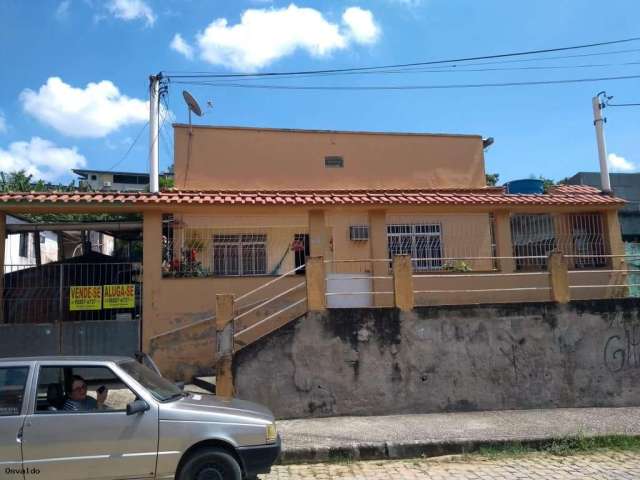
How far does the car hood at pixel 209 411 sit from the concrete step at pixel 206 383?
381 cm

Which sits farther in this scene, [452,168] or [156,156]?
[452,168]

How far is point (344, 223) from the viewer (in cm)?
1438

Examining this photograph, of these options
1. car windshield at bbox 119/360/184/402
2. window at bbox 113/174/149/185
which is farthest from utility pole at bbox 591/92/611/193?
window at bbox 113/174/149/185

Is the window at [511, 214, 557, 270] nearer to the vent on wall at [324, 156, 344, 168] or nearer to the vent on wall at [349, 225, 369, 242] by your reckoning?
the vent on wall at [349, 225, 369, 242]

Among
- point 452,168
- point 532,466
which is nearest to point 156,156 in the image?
point 452,168

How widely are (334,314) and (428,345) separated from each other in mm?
1682

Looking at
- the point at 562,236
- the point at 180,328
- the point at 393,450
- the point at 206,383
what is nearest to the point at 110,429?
the point at 393,450

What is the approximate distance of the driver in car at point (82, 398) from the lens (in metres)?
4.98

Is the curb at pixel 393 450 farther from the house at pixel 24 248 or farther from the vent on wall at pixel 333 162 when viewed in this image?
the house at pixel 24 248

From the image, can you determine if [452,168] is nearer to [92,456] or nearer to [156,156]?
[156,156]

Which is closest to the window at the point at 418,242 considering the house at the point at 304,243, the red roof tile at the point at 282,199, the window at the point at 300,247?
the house at the point at 304,243

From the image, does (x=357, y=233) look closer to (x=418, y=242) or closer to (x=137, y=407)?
(x=418, y=242)

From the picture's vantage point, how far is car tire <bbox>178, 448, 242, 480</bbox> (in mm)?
4969

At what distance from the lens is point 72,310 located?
34.8 ft
